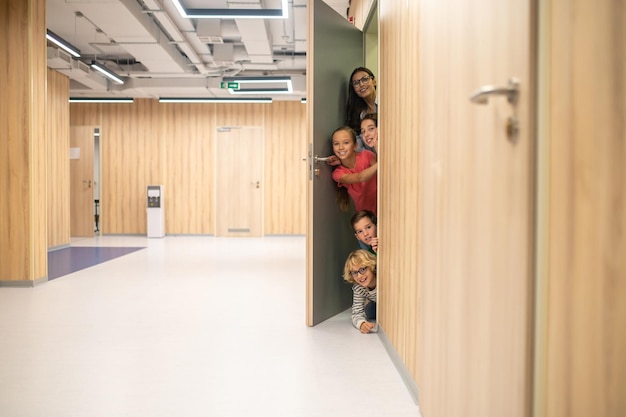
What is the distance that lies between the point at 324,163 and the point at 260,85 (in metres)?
6.45

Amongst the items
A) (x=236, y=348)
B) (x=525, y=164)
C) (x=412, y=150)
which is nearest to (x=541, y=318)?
(x=525, y=164)

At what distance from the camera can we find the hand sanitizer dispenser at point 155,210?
10.8 m

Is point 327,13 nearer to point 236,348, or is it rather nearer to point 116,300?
point 236,348

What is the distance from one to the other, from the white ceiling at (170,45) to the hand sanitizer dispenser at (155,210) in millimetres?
2208

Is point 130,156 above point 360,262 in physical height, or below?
above

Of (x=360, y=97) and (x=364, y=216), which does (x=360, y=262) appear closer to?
(x=364, y=216)

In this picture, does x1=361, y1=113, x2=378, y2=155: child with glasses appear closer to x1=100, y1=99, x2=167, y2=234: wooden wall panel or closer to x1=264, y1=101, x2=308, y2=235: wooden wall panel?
x1=264, y1=101, x2=308, y2=235: wooden wall panel

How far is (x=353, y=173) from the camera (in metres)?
3.51

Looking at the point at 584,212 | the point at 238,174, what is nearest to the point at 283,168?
the point at 238,174

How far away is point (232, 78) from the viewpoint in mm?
9031

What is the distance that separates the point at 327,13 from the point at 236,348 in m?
2.50

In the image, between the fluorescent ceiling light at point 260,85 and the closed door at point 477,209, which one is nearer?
the closed door at point 477,209

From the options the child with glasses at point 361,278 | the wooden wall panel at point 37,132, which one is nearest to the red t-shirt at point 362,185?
the child with glasses at point 361,278

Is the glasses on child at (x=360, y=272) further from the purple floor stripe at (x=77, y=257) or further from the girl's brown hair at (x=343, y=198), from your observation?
the purple floor stripe at (x=77, y=257)
